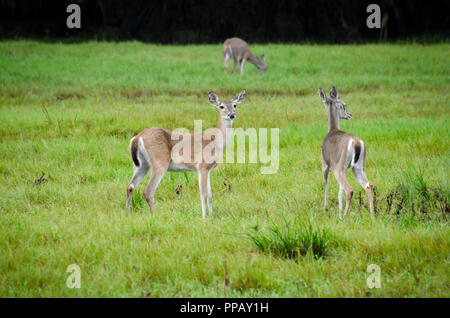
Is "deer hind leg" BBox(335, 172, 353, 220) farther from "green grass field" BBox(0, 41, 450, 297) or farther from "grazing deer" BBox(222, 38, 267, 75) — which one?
"grazing deer" BBox(222, 38, 267, 75)

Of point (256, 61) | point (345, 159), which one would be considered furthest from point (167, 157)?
point (256, 61)

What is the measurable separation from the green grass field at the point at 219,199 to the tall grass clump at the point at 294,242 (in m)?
0.01

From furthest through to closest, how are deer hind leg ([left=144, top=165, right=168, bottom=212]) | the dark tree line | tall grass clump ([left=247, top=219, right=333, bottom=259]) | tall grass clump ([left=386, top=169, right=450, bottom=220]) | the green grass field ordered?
the dark tree line
deer hind leg ([left=144, top=165, right=168, bottom=212])
tall grass clump ([left=386, top=169, right=450, bottom=220])
tall grass clump ([left=247, top=219, right=333, bottom=259])
the green grass field

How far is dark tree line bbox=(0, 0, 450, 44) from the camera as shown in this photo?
25391mm

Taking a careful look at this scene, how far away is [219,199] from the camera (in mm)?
6914

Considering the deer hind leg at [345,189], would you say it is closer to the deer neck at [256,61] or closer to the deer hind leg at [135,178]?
the deer hind leg at [135,178]

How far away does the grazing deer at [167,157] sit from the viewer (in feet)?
20.3

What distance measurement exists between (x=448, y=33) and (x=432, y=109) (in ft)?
47.6

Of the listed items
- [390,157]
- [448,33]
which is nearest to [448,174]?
[390,157]

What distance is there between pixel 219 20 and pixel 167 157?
2137cm

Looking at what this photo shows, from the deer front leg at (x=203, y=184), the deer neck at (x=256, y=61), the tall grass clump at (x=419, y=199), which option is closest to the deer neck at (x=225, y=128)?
the deer front leg at (x=203, y=184)

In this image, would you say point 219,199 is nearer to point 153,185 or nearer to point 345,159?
point 153,185

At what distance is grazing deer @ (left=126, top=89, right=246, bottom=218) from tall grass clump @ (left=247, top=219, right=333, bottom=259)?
1.24m

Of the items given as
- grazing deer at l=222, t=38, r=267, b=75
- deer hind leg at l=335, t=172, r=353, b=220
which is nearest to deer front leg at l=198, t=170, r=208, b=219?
deer hind leg at l=335, t=172, r=353, b=220
